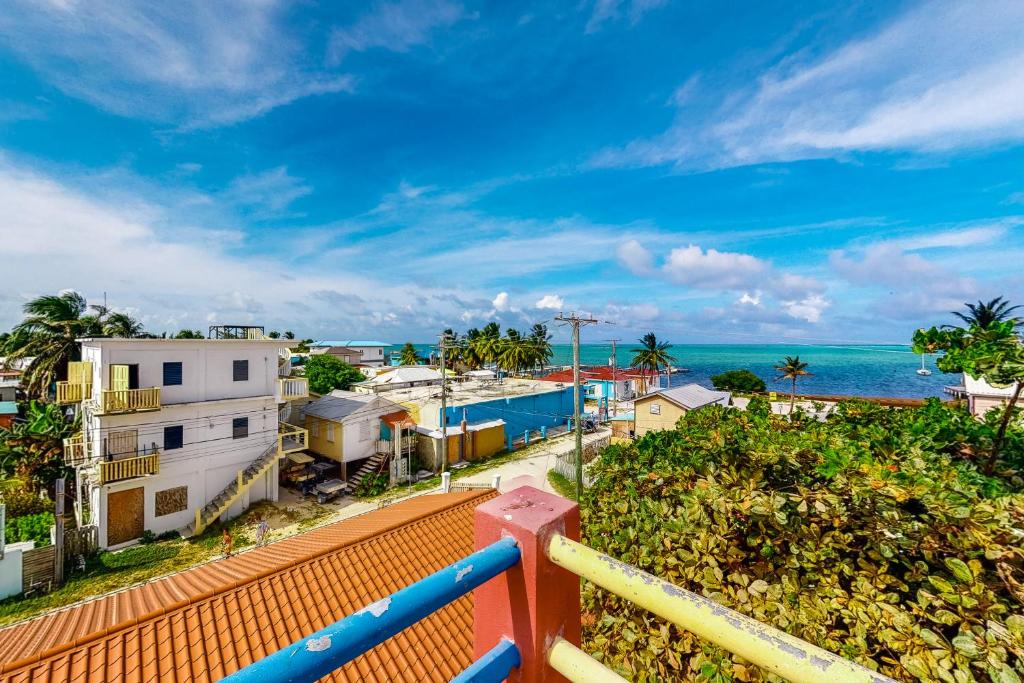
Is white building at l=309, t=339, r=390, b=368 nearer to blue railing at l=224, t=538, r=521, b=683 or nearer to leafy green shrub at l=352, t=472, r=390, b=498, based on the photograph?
leafy green shrub at l=352, t=472, r=390, b=498

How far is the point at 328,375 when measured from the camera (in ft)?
117

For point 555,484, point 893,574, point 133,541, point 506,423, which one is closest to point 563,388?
point 506,423

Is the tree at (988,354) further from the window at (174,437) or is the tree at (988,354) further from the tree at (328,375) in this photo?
the tree at (328,375)

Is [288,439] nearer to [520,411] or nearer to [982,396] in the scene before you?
[520,411]

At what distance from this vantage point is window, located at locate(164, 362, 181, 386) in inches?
639

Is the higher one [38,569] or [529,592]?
[529,592]

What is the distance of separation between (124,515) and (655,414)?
2419 cm

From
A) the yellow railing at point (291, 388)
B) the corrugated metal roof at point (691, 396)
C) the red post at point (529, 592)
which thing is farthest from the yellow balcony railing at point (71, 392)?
the corrugated metal roof at point (691, 396)

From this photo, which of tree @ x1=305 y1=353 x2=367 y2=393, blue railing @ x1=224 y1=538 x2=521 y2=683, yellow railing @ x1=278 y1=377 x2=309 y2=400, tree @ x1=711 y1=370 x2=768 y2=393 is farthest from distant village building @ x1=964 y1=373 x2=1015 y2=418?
tree @ x1=305 y1=353 x2=367 y2=393

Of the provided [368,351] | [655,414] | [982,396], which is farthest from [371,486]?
[368,351]

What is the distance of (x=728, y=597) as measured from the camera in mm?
3041

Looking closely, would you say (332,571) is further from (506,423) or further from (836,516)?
(506,423)

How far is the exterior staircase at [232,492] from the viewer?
1648 cm

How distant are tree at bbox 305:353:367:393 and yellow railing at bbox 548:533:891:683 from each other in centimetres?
3560
